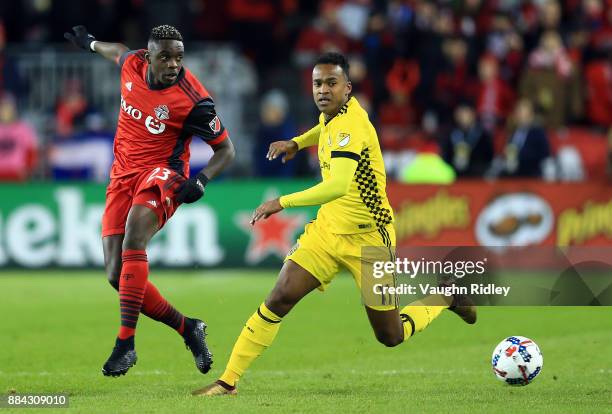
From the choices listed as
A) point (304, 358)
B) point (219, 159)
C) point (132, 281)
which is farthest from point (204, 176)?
point (304, 358)

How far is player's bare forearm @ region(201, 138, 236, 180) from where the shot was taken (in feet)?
28.9

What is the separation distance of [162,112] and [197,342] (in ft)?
5.45

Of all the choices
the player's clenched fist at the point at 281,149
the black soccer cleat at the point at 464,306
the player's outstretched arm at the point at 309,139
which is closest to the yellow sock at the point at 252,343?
the player's clenched fist at the point at 281,149

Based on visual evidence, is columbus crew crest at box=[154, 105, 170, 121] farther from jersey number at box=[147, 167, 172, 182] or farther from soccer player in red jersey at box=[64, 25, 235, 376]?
jersey number at box=[147, 167, 172, 182]

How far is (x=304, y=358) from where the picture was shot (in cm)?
1046

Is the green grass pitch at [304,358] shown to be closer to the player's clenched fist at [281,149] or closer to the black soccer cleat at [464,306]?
the black soccer cleat at [464,306]

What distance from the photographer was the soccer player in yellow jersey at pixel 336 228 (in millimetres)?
8125

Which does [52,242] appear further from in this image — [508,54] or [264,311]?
[264,311]

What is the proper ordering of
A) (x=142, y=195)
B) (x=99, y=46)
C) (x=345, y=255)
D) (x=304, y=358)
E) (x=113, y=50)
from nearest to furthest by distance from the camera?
(x=345, y=255) → (x=142, y=195) → (x=113, y=50) → (x=99, y=46) → (x=304, y=358)

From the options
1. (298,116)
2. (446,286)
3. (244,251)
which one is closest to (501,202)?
(244,251)

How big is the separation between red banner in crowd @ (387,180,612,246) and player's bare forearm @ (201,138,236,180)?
767cm

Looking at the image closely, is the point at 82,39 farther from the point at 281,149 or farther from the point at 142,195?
the point at 281,149

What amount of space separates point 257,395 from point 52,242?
357 inches

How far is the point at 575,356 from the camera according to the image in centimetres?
1025
